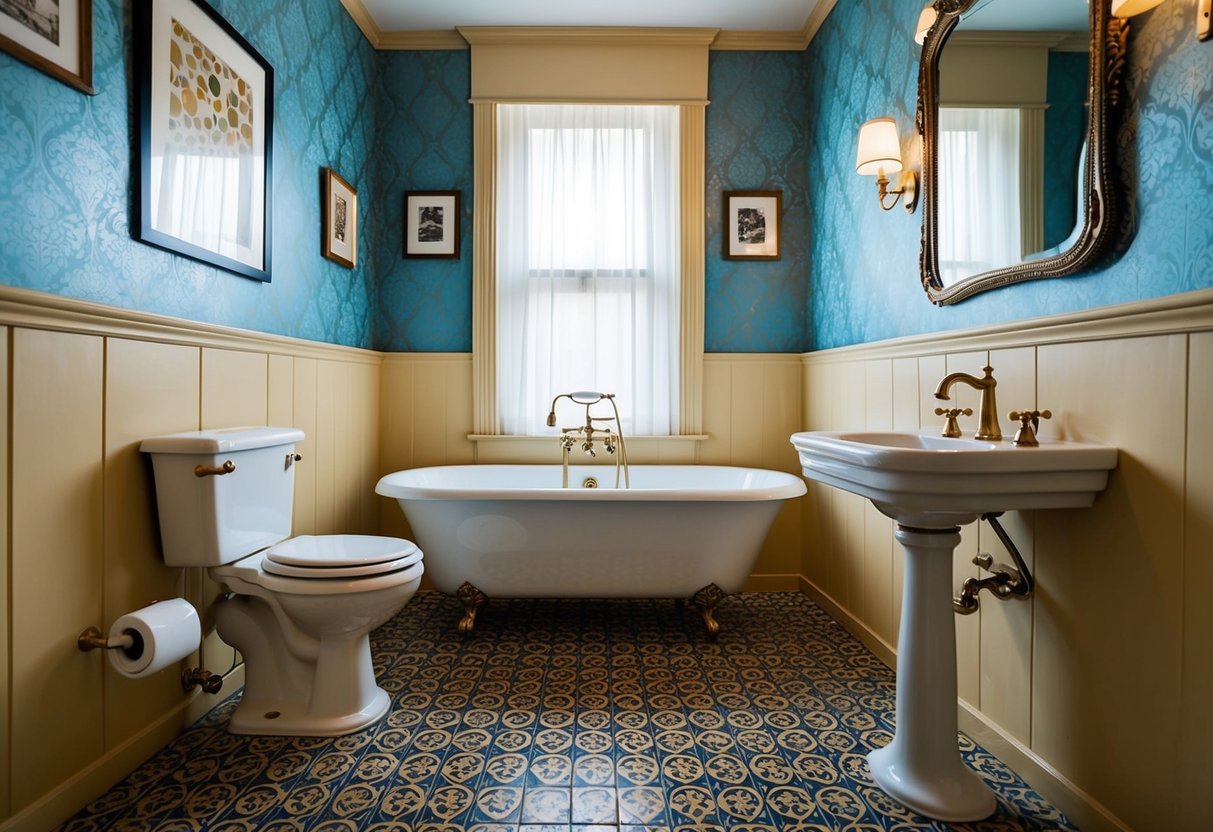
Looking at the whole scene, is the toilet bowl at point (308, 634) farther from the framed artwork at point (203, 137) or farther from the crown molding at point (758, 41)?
the crown molding at point (758, 41)

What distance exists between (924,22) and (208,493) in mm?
2327

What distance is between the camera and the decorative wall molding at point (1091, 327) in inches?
42.8

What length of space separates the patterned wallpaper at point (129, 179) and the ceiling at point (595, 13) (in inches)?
8.8

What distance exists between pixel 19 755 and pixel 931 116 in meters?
2.63

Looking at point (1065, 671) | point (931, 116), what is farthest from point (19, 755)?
point (931, 116)

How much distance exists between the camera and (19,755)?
3.94ft

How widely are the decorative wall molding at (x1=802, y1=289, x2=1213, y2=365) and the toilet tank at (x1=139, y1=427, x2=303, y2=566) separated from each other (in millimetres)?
1853

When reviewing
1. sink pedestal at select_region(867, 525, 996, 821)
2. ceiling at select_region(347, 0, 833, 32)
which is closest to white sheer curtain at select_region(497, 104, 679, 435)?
ceiling at select_region(347, 0, 833, 32)

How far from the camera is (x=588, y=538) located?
2.17 m

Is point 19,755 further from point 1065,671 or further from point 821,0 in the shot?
point 821,0

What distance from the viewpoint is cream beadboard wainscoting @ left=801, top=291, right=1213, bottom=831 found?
110 cm

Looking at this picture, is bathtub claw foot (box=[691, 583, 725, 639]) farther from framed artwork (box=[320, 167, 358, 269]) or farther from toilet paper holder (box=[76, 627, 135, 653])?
framed artwork (box=[320, 167, 358, 269])

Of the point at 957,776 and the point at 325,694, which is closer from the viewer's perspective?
the point at 957,776

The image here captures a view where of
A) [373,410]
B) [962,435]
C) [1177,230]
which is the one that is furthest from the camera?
[373,410]
